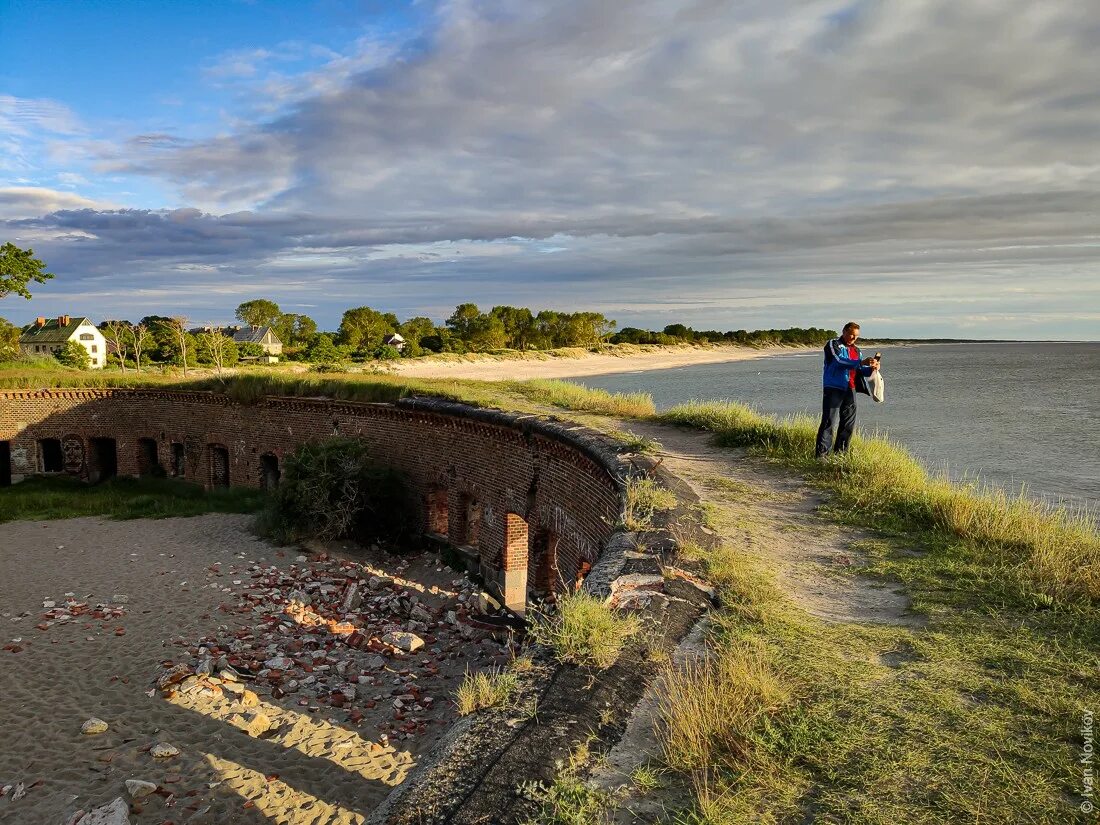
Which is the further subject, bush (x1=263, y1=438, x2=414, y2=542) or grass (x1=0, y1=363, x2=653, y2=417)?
grass (x1=0, y1=363, x2=653, y2=417)

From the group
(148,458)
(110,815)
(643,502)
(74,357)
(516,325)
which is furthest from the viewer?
(516,325)

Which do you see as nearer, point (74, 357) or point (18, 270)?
point (18, 270)

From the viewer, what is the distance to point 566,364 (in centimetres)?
7444

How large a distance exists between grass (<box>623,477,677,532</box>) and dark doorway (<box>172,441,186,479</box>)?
18.8 metres

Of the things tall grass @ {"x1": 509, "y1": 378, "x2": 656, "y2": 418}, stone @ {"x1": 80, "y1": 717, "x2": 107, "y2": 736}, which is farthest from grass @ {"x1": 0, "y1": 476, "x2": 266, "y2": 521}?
stone @ {"x1": 80, "y1": 717, "x2": 107, "y2": 736}

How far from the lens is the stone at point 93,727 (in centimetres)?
725

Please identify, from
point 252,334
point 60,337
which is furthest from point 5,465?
point 252,334

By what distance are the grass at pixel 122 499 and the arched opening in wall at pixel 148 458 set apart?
557mm

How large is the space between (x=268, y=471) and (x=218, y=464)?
8.10 feet

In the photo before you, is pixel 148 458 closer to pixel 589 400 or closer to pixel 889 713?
pixel 589 400

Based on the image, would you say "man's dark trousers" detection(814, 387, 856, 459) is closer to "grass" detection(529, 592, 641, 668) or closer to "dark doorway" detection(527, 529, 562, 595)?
"dark doorway" detection(527, 529, 562, 595)

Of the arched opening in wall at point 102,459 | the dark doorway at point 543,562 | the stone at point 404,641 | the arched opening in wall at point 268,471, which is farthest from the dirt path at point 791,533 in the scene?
the arched opening in wall at point 102,459

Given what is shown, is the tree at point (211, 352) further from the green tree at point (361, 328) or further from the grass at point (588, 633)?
the grass at point (588, 633)

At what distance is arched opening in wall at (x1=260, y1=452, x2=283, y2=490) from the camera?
18.9 meters
